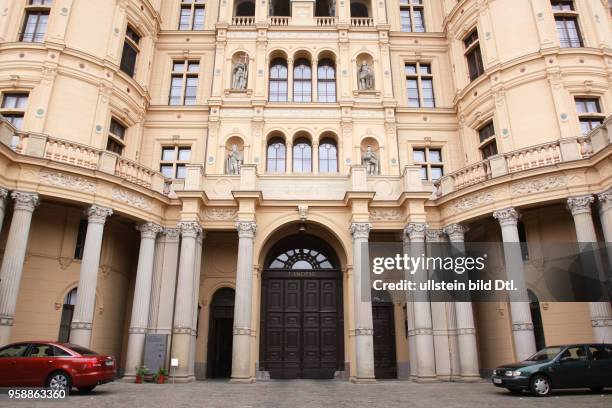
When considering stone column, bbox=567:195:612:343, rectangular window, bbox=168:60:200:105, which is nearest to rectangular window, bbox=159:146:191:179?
rectangular window, bbox=168:60:200:105

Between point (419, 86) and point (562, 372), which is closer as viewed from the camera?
point (562, 372)

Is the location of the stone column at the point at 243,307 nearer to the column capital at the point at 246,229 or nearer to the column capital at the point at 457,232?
the column capital at the point at 246,229

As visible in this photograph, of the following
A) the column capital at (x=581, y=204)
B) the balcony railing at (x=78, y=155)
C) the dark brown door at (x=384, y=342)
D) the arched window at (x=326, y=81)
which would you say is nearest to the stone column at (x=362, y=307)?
the dark brown door at (x=384, y=342)

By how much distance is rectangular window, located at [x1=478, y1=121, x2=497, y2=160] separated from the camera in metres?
21.0

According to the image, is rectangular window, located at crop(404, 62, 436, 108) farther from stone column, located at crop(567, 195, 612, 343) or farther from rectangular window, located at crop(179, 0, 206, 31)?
rectangular window, located at crop(179, 0, 206, 31)

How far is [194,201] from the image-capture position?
18.3m

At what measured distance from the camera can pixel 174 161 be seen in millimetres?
22703

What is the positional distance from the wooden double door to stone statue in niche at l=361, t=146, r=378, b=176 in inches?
206

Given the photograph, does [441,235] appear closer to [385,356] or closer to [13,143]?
[385,356]

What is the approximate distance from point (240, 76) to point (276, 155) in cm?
483

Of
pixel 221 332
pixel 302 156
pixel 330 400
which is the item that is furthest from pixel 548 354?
pixel 302 156

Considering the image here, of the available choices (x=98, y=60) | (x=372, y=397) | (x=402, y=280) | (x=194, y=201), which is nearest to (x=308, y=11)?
(x=98, y=60)

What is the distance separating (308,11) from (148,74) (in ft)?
31.2

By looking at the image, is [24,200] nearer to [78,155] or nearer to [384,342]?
[78,155]
